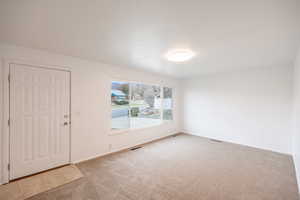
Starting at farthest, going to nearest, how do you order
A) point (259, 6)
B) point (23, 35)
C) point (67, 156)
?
point (67, 156) → point (23, 35) → point (259, 6)

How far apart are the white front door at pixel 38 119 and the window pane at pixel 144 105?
6.07 ft

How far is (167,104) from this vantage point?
18.1 ft

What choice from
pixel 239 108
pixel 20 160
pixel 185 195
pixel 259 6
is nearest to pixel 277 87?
pixel 239 108

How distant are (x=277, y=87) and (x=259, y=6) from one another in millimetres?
3444

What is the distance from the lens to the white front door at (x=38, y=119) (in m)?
2.37

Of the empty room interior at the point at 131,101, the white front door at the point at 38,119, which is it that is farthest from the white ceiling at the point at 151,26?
the white front door at the point at 38,119

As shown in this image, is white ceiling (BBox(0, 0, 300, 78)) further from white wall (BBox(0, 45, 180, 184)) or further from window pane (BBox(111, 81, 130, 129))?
window pane (BBox(111, 81, 130, 129))

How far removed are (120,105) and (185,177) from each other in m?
2.46

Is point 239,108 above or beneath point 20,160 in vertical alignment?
above

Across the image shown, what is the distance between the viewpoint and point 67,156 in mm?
2939

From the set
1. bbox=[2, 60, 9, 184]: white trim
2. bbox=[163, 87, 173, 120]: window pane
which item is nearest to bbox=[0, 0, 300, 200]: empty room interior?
bbox=[2, 60, 9, 184]: white trim

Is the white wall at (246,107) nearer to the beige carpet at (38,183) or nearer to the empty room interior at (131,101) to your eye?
the empty room interior at (131,101)

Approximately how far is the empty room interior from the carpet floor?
22 mm

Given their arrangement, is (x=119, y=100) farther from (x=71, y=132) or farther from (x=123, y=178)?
(x=123, y=178)
